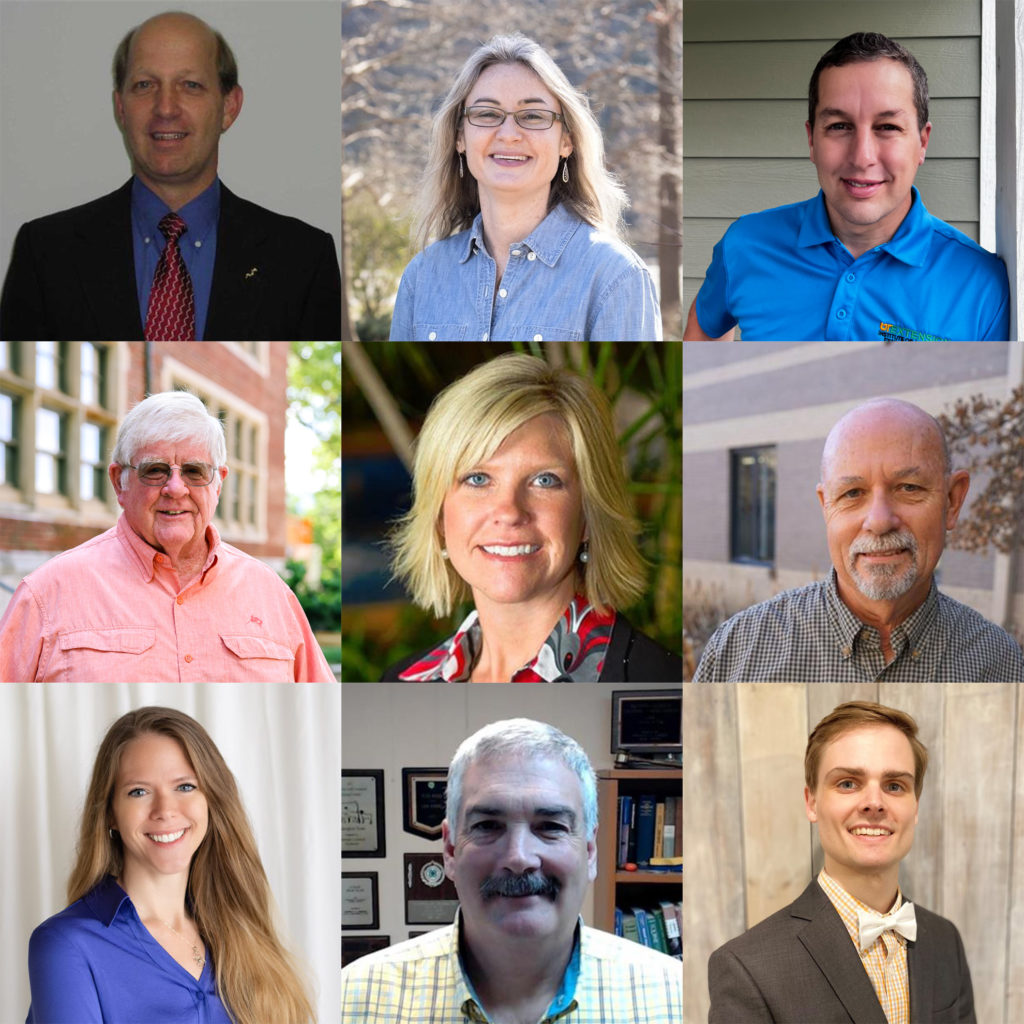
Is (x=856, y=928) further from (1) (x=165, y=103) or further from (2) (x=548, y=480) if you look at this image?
(1) (x=165, y=103)

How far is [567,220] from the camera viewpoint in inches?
129

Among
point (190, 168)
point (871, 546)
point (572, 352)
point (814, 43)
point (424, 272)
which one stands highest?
point (814, 43)

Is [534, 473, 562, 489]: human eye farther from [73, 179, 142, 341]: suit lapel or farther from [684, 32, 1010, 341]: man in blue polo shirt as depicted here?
[73, 179, 142, 341]: suit lapel

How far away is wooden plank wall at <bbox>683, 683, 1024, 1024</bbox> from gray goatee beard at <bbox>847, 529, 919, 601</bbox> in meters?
0.25

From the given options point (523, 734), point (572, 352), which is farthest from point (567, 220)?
point (523, 734)

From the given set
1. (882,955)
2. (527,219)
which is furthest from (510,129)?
(882,955)

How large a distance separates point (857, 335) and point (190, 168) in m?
1.81

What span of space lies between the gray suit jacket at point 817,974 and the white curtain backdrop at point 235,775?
103 cm

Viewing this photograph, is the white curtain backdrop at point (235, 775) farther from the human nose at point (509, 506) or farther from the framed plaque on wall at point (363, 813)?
the human nose at point (509, 506)

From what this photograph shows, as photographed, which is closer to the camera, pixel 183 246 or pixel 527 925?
pixel 527 925

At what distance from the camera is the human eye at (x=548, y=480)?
10.6ft

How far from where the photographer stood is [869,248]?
10.7 feet

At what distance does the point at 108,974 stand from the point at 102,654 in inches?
31.9

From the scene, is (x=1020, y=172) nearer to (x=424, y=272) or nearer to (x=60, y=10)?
(x=424, y=272)
